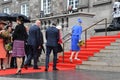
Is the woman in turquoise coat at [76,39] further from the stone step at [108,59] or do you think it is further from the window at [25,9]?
the window at [25,9]

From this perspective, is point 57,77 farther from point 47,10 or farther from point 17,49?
point 47,10

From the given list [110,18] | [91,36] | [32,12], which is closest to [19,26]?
[91,36]

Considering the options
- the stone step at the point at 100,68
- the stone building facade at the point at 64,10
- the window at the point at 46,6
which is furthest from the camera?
the window at the point at 46,6

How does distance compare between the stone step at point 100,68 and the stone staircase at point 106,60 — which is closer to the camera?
the stone step at point 100,68

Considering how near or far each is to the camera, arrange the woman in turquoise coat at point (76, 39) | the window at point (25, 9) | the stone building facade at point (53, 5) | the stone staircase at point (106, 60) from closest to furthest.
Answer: the stone staircase at point (106, 60) < the woman in turquoise coat at point (76, 39) < the stone building facade at point (53, 5) < the window at point (25, 9)

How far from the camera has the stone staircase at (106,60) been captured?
15.1 metres

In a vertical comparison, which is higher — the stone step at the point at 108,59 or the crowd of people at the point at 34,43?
the crowd of people at the point at 34,43

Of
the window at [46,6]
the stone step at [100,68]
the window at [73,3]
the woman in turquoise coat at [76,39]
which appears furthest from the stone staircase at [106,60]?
the window at [46,6]

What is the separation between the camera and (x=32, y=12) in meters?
32.7

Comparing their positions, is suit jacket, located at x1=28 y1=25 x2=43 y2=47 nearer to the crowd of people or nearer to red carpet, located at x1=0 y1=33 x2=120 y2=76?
the crowd of people

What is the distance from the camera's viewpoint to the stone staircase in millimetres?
15059

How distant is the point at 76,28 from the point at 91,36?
11.8ft

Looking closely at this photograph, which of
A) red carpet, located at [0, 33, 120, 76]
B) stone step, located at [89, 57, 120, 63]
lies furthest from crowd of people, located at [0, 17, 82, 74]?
stone step, located at [89, 57, 120, 63]

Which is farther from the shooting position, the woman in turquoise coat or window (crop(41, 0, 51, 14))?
window (crop(41, 0, 51, 14))
